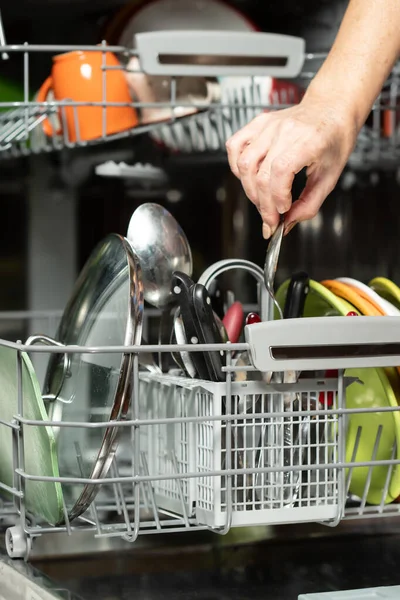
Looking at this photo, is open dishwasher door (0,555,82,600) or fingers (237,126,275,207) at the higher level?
fingers (237,126,275,207)

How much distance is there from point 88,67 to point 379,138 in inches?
14.4

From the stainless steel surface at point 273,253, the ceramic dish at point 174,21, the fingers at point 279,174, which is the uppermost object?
the ceramic dish at point 174,21

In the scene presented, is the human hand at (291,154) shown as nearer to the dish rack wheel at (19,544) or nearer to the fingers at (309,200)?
the fingers at (309,200)

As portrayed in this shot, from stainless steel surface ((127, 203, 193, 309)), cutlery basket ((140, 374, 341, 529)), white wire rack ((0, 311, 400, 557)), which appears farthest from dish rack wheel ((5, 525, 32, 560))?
stainless steel surface ((127, 203, 193, 309))

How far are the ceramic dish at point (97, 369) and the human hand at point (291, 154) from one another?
102 mm

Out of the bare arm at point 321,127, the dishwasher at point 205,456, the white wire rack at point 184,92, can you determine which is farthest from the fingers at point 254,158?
the white wire rack at point 184,92

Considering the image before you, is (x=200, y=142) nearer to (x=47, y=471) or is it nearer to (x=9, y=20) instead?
(x=9, y=20)

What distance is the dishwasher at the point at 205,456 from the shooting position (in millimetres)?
607

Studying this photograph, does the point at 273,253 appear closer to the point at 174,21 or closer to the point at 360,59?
the point at 360,59

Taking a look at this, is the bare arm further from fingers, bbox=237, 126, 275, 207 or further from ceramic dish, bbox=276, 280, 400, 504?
ceramic dish, bbox=276, 280, 400, 504

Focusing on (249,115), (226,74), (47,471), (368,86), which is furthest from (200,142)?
(47,471)

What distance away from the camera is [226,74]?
920mm

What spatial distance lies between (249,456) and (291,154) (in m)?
0.23

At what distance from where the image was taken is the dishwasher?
0.61m
